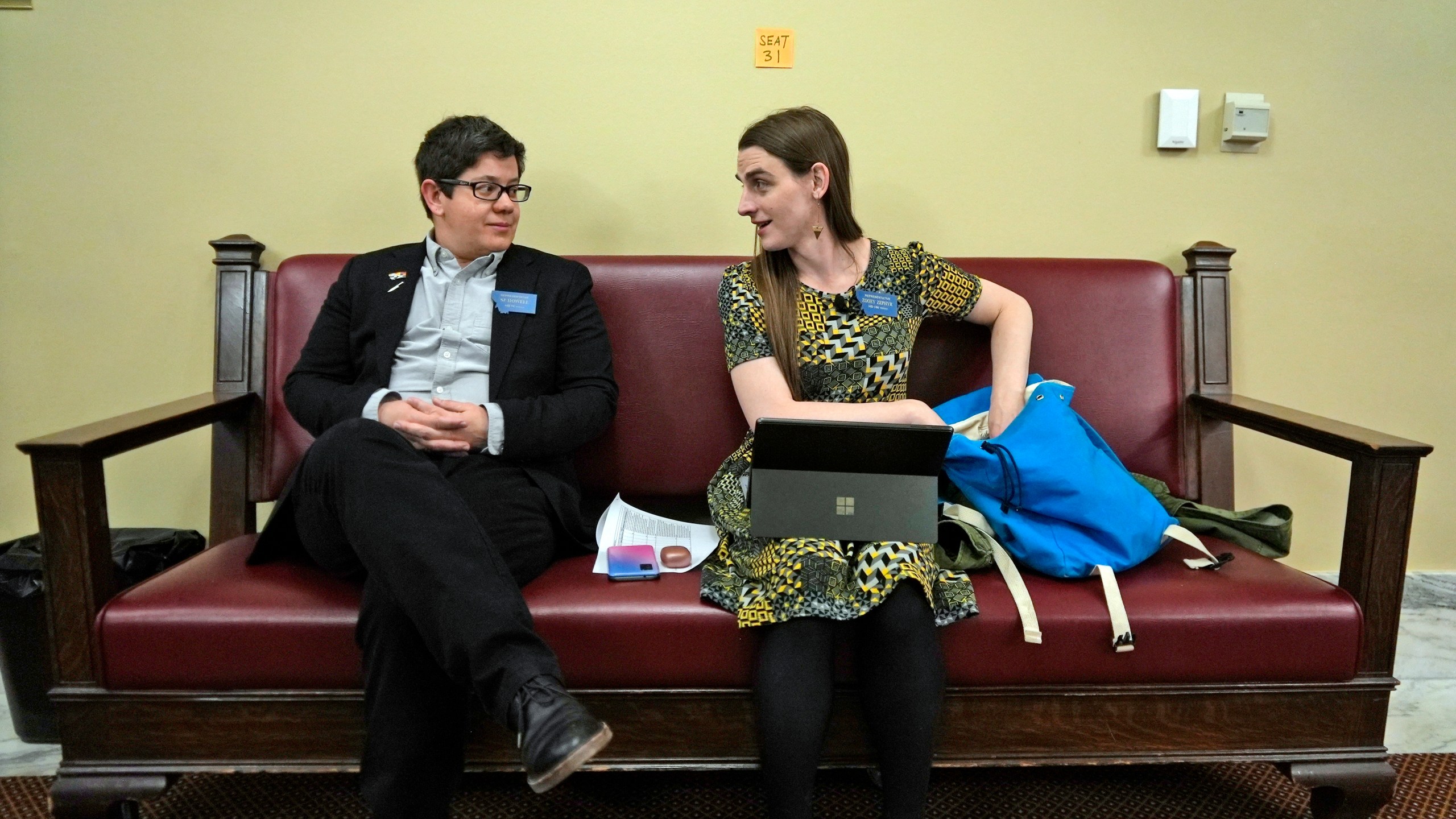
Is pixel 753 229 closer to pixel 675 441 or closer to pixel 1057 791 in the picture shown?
pixel 675 441

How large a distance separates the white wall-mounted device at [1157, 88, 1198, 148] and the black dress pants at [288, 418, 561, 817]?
1741 millimetres

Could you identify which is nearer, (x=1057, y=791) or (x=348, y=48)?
(x=1057, y=791)

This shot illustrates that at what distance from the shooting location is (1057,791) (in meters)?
1.65

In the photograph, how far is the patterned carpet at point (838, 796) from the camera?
1.57m

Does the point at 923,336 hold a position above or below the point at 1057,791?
above

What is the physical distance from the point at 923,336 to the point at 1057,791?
887mm

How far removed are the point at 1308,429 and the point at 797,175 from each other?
3.23 ft

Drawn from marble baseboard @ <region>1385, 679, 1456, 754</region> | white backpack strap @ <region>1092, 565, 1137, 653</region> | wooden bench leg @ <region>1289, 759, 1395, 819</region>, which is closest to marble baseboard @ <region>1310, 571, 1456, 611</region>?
marble baseboard @ <region>1385, 679, 1456, 754</region>

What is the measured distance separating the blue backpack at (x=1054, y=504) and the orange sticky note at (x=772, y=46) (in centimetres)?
100

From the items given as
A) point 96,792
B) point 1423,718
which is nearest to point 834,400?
point 96,792

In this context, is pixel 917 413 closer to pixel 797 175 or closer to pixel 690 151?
pixel 797 175

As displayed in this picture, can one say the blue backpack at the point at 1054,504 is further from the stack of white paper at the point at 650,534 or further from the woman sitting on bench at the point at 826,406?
the stack of white paper at the point at 650,534

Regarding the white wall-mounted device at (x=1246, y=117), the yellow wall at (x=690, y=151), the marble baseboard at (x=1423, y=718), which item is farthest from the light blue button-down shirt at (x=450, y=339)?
the marble baseboard at (x=1423, y=718)

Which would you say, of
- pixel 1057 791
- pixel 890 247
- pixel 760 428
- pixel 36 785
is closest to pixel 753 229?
pixel 890 247
